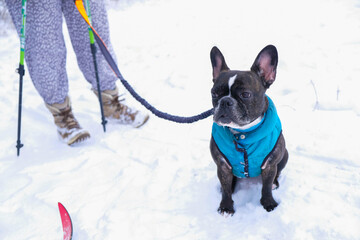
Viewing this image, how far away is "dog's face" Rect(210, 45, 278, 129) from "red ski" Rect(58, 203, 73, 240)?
48.5 inches

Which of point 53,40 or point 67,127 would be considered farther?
point 67,127

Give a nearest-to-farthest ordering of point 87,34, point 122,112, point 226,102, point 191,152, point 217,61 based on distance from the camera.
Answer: point 226,102, point 217,61, point 191,152, point 87,34, point 122,112

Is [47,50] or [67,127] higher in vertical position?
[47,50]

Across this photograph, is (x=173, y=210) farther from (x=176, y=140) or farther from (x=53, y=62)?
(x=53, y=62)

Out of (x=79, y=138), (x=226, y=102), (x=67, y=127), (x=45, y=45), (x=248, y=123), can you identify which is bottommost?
(x=79, y=138)

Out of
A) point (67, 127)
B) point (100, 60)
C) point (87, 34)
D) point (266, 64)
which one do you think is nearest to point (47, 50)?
point (87, 34)

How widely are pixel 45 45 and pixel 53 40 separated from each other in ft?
0.26

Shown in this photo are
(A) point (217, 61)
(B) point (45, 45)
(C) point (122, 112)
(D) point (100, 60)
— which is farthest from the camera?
(C) point (122, 112)

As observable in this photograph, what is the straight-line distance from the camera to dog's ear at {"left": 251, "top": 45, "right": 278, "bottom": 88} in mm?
1615

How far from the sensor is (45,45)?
94.8 inches

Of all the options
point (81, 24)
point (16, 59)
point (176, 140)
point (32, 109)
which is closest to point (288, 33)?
point (176, 140)

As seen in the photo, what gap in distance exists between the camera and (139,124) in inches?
122

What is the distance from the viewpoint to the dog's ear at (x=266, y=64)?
1.62m

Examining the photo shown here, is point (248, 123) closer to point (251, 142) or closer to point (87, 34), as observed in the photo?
point (251, 142)
